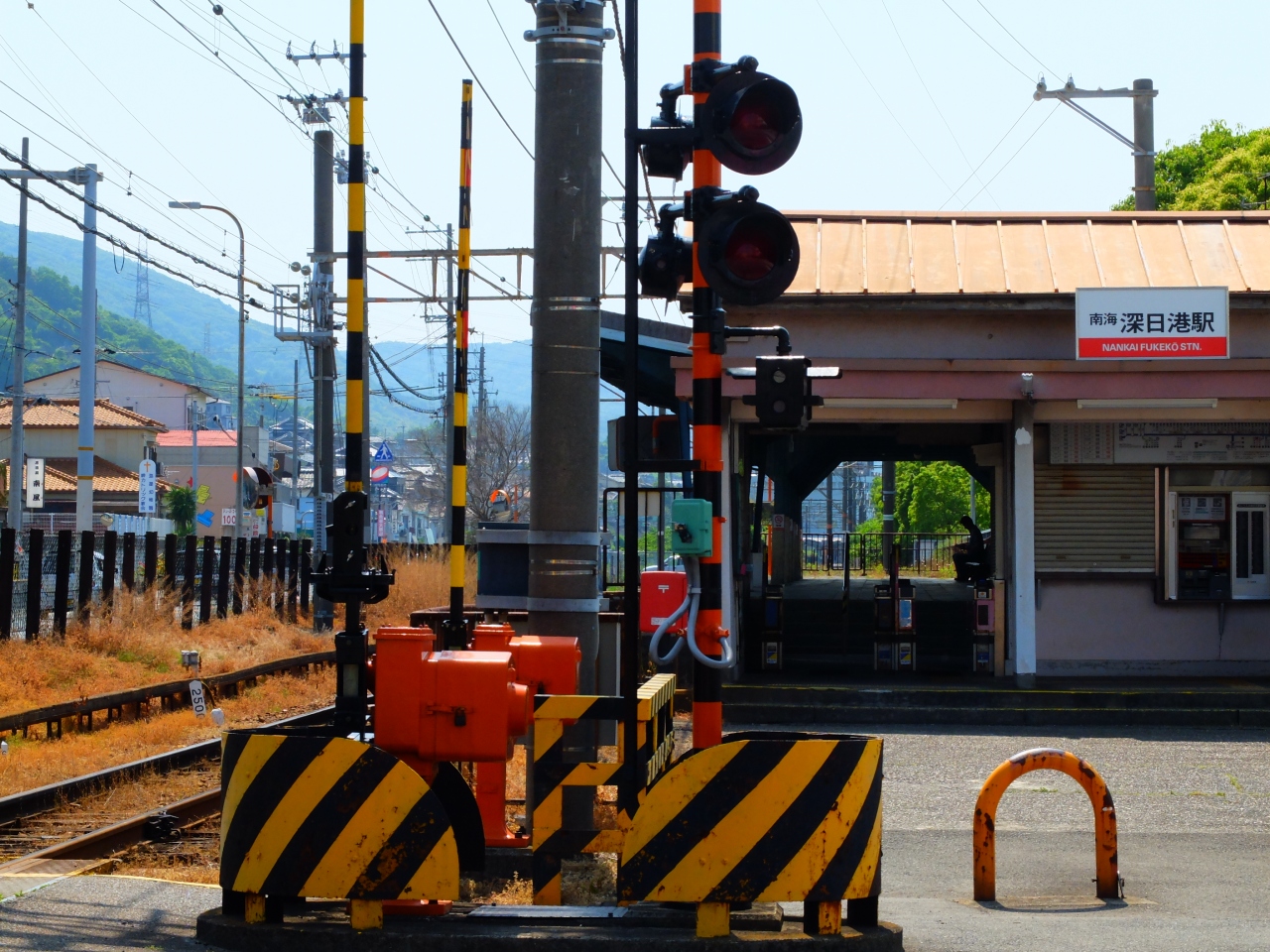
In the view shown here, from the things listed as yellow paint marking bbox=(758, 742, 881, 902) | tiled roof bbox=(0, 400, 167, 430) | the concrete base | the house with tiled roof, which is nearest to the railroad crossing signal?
yellow paint marking bbox=(758, 742, 881, 902)

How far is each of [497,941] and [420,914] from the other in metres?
0.63

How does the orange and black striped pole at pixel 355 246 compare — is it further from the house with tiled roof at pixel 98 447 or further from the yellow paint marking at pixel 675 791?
the house with tiled roof at pixel 98 447

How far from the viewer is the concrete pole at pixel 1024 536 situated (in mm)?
15352

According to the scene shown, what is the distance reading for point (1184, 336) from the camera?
47.9ft

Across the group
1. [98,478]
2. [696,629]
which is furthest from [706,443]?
[98,478]

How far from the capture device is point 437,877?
541 cm

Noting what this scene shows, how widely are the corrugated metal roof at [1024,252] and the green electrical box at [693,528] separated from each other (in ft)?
30.4

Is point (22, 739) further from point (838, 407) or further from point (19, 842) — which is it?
point (838, 407)

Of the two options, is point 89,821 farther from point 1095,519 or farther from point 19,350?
point 19,350

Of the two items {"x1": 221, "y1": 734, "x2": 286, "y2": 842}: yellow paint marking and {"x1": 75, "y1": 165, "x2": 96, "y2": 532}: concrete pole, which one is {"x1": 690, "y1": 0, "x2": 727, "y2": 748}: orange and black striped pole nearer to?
{"x1": 221, "y1": 734, "x2": 286, "y2": 842}: yellow paint marking

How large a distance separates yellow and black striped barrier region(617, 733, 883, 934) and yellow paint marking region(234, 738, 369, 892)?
1176 mm

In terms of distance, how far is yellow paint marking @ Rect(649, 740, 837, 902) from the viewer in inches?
211

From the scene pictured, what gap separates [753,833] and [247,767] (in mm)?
2025

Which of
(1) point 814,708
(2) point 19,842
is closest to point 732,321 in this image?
(1) point 814,708
